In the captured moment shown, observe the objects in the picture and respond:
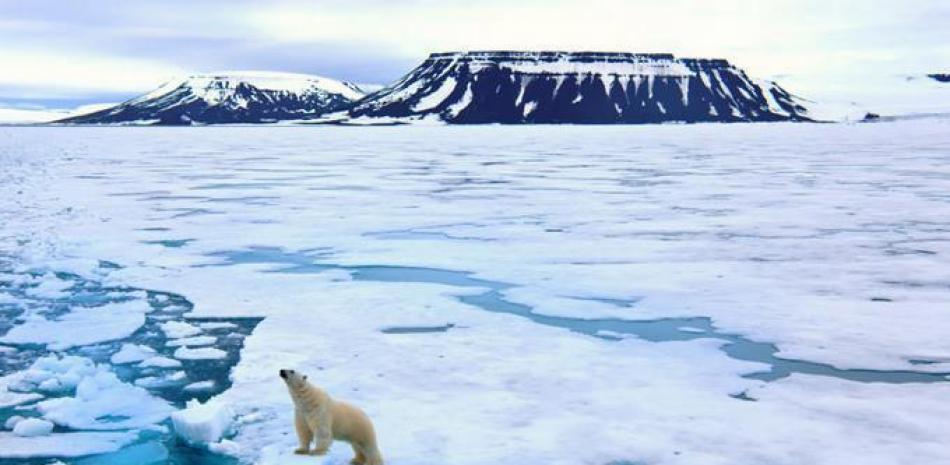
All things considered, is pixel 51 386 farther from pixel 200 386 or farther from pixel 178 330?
pixel 178 330

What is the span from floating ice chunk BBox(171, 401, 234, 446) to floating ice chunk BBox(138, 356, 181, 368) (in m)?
1.80

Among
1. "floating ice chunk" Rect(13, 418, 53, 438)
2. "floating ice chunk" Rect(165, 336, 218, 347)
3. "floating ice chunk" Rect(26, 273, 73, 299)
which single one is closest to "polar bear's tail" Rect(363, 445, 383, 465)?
"floating ice chunk" Rect(13, 418, 53, 438)

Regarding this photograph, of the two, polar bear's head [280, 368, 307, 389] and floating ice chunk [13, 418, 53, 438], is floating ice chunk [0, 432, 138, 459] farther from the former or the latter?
polar bear's head [280, 368, 307, 389]

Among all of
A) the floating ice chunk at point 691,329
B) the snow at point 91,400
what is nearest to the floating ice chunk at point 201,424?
the snow at point 91,400

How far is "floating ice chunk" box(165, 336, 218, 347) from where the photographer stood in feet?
27.4

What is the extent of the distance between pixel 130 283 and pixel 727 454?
8.32 metres

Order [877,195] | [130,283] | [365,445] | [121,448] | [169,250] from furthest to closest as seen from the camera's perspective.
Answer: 1. [877,195]
2. [169,250]
3. [130,283]
4. [121,448]
5. [365,445]

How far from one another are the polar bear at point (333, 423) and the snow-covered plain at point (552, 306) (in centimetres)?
22

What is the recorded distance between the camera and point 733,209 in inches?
787

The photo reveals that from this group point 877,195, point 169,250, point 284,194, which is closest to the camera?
point 169,250

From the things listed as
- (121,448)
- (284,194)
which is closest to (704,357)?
(121,448)

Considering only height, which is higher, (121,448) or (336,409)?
(336,409)

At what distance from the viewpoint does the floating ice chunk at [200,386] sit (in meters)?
7.06

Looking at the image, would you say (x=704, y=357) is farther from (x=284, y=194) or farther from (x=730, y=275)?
(x=284, y=194)
